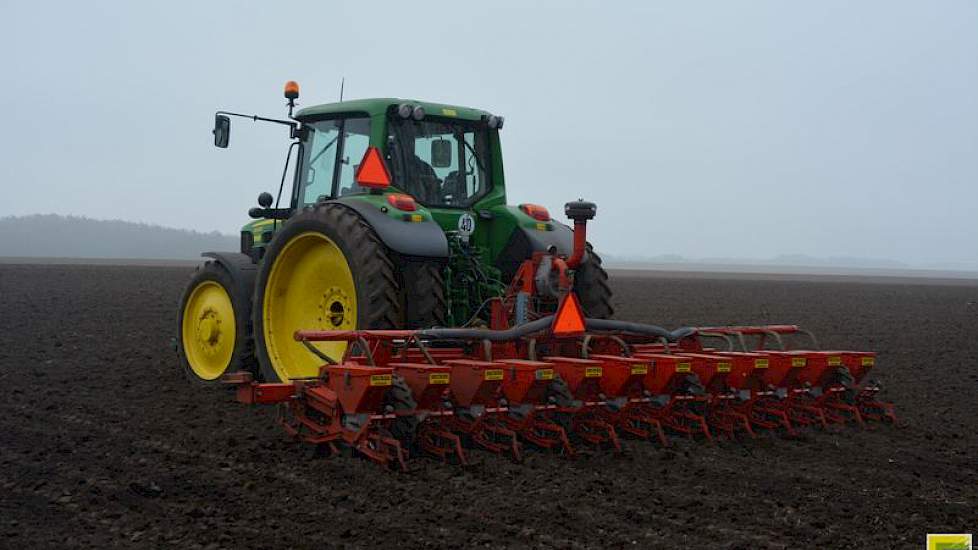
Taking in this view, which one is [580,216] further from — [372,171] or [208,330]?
[208,330]

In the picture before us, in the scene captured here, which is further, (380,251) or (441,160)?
(441,160)

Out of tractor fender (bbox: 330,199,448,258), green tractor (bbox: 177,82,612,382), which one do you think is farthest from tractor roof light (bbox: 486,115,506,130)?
tractor fender (bbox: 330,199,448,258)

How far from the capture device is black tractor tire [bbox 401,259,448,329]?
269 inches

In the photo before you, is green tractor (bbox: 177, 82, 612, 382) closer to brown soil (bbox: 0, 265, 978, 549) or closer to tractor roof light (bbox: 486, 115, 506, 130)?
tractor roof light (bbox: 486, 115, 506, 130)

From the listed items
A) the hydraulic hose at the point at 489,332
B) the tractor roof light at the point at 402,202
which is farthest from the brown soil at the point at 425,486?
the tractor roof light at the point at 402,202

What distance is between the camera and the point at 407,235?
22.2 ft

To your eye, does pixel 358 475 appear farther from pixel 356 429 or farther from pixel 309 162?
Result: pixel 309 162

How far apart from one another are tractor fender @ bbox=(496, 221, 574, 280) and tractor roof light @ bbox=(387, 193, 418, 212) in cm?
103

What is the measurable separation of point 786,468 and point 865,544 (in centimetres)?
144

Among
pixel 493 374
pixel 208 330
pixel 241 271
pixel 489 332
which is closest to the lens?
pixel 493 374

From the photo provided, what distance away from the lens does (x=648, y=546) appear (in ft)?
14.5

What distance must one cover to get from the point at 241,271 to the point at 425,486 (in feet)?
12.0

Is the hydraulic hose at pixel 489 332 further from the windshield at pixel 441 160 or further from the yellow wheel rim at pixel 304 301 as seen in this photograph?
the windshield at pixel 441 160

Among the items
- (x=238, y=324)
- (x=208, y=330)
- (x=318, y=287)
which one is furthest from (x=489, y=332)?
(x=208, y=330)
